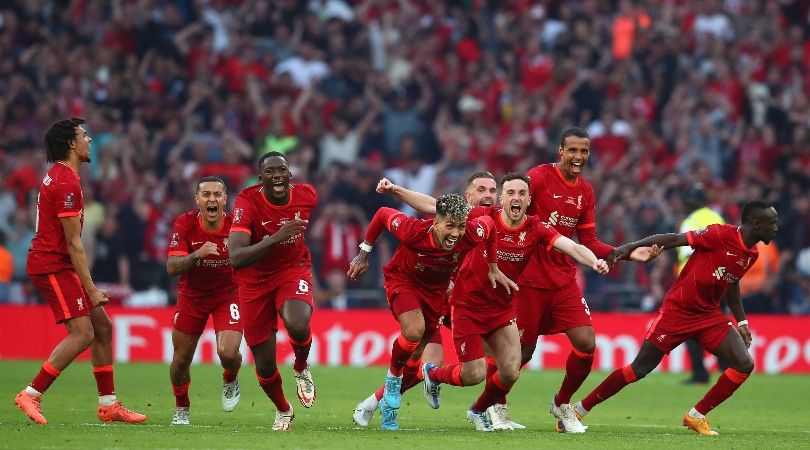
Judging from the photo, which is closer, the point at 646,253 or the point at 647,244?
the point at 646,253

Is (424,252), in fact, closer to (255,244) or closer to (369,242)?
(369,242)

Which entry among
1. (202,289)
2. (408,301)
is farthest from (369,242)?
(202,289)

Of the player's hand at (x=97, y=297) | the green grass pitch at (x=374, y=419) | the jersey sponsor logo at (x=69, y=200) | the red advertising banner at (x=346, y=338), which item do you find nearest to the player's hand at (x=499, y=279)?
the green grass pitch at (x=374, y=419)

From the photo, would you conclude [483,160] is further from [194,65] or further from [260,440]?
[260,440]

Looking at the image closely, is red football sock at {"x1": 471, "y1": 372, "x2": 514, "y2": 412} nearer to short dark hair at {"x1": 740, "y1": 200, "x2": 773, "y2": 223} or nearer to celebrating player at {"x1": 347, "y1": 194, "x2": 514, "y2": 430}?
celebrating player at {"x1": 347, "y1": 194, "x2": 514, "y2": 430}

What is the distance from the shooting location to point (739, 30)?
1099 inches

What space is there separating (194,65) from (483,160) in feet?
19.2

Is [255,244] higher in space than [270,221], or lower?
lower

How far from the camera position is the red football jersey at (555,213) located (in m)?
13.8

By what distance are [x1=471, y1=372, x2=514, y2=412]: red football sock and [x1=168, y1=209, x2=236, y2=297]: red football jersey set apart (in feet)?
9.23

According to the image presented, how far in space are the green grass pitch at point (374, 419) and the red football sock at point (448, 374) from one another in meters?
0.46

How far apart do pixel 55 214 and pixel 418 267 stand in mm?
3398

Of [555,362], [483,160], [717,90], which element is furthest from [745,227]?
[717,90]

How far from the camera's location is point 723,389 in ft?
44.1
